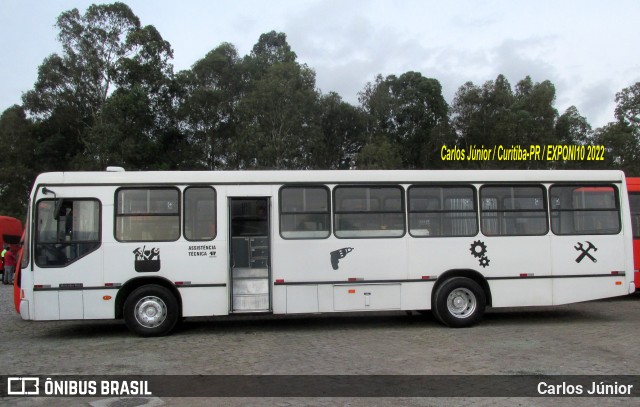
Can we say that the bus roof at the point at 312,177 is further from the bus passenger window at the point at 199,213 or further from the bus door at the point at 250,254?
the bus door at the point at 250,254

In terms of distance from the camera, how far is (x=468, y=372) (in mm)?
6844

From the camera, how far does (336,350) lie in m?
8.29

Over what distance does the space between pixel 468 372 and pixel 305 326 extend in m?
4.31

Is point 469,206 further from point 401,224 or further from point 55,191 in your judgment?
point 55,191

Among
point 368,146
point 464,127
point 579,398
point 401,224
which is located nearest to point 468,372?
point 579,398

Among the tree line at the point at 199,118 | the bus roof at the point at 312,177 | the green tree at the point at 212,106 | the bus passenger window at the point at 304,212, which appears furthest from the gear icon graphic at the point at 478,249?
the green tree at the point at 212,106

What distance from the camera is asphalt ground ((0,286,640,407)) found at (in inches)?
234

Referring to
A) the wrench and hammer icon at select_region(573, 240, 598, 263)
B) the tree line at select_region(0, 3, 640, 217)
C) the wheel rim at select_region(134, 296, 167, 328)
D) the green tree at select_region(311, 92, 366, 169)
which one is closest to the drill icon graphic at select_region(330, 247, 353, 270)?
the wheel rim at select_region(134, 296, 167, 328)

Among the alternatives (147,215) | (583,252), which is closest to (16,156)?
(147,215)

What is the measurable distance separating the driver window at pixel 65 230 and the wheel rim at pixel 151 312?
128 cm

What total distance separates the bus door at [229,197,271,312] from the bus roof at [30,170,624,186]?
0.46 m

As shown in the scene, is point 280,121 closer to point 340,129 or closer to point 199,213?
point 340,129

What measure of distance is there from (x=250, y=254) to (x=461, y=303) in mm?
3992

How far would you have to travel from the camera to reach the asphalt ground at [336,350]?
5.93m
